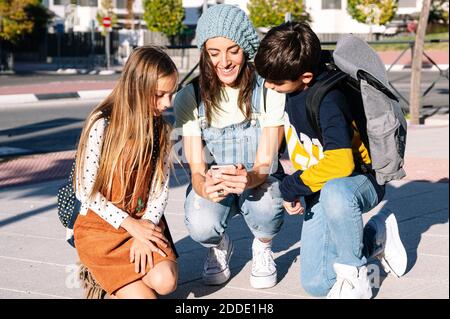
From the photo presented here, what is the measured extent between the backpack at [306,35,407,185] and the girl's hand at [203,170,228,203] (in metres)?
0.55

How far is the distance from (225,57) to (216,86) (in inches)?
7.7

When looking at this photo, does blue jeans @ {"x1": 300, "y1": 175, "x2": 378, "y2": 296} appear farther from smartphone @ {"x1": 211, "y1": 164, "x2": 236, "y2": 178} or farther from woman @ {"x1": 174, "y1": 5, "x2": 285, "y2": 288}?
smartphone @ {"x1": 211, "y1": 164, "x2": 236, "y2": 178}

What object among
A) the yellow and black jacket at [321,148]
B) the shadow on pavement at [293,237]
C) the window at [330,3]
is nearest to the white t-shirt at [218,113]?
the yellow and black jacket at [321,148]

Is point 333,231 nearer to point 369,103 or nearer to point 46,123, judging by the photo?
point 369,103

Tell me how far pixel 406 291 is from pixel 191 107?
4.86 ft

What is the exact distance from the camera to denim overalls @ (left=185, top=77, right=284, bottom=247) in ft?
15.6

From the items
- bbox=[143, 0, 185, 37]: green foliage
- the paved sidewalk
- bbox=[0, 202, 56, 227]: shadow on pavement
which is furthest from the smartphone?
bbox=[143, 0, 185, 37]: green foliage

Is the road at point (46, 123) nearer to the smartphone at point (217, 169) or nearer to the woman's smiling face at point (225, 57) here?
the woman's smiling face at point (225, 57)

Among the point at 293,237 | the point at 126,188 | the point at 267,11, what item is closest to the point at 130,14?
the point at 267,11

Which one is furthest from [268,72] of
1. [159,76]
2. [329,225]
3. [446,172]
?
[446,172]

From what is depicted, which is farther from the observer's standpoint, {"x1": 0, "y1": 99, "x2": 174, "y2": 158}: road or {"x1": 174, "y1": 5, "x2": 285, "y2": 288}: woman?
{"x1": 0, "y1": 99, "x2": 174, "y2": 158}: road
